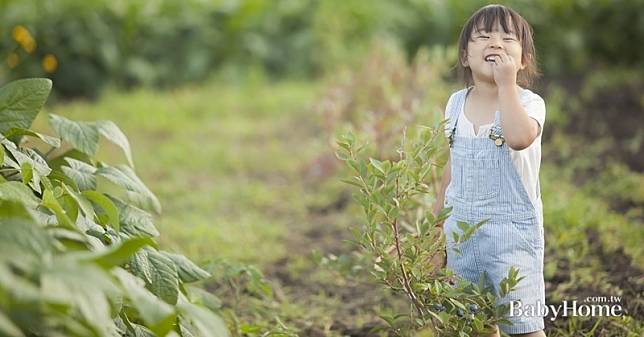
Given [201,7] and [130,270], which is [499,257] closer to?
[130,270]

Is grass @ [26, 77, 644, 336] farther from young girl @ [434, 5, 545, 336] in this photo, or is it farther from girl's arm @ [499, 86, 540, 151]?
girl's arm @ [499, 86, 540, 151]

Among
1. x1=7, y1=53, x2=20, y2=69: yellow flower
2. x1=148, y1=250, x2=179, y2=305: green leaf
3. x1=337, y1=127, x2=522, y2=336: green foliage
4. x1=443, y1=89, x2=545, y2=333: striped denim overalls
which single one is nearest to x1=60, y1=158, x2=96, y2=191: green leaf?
x1=148, y1=250, x2=179, y2=305: green leaf

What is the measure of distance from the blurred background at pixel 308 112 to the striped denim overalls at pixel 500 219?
40cm

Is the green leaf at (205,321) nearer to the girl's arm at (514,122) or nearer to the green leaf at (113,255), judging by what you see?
the green leaf at (113,255)

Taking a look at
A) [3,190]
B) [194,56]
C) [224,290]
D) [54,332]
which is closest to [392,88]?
[224,290]

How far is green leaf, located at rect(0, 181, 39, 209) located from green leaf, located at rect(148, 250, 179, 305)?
36 centimetres

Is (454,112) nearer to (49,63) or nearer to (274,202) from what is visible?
(274,202)

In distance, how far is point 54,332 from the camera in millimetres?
1858

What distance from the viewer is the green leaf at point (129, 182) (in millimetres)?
2896

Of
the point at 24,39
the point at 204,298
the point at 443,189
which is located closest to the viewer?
the point at 443,189

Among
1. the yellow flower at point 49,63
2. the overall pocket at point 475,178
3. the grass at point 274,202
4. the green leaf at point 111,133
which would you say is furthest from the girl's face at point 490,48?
the yellow flower at point 49,63

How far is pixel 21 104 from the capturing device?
8.77ft

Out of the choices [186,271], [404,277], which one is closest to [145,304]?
[186,271]

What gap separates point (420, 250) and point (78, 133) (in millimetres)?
1128
